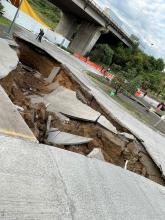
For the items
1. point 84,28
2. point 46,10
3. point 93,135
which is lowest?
point 46,10

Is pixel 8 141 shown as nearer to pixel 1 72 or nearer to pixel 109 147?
pixel 1 72

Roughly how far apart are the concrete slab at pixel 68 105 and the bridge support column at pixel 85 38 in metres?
38.8

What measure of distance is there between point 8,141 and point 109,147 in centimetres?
524

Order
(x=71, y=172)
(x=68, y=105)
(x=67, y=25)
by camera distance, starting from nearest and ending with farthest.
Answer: (x=71, y=172), (x=68, y=105), (x=67, y=25)

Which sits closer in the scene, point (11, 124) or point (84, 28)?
point (11, 124)

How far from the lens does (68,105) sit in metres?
10.8

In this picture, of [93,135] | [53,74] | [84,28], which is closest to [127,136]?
[93,135]

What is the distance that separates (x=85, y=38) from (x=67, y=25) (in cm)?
404

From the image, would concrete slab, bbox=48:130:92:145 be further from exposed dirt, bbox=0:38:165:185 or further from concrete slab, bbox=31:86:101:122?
concrete slab, bbox=31:86:101:122

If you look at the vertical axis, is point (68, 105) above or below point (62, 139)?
below

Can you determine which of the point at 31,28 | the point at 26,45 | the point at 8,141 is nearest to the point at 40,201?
the point at 8,141

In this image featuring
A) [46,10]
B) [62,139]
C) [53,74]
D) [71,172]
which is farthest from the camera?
[46,10]

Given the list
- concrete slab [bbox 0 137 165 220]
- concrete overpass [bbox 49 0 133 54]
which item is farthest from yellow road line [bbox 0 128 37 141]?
concrete overpass [bbox 49 0 133 54]

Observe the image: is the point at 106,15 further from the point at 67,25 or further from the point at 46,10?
the point at 46,10
